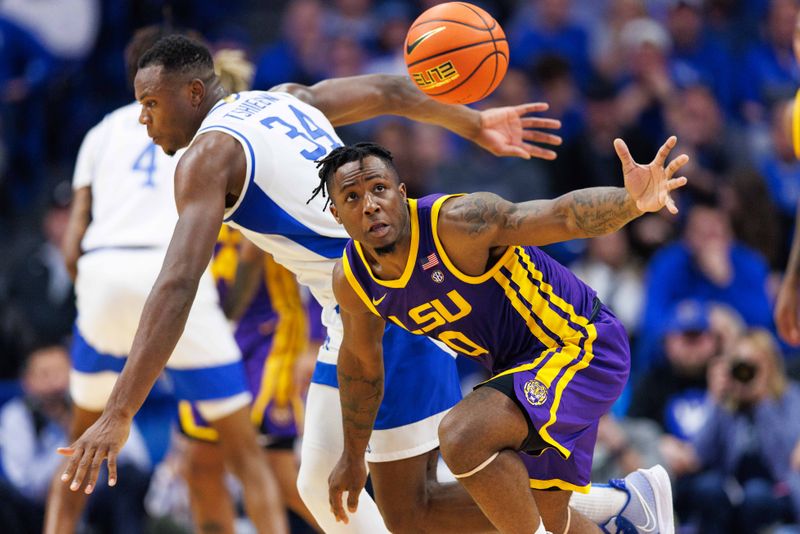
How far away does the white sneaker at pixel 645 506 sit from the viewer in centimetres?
595

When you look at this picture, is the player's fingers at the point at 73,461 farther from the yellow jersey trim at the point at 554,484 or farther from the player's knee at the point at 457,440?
the yellow jersey trim at the point at 554,484

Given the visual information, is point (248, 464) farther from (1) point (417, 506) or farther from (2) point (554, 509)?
(2) point (554, 509)

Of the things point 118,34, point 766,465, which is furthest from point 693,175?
point 118,34

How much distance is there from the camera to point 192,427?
7457 mm

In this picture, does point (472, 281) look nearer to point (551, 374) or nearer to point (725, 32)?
point (551, 374)

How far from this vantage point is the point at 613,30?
500 inches

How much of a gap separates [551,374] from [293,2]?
353 inches

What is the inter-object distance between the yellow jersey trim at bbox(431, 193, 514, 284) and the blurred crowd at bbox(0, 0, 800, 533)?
3.69 metres

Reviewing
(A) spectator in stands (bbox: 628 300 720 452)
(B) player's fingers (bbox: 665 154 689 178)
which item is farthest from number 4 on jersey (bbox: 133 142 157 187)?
(A) spectator in stands (bbox: 628 300 720 452)

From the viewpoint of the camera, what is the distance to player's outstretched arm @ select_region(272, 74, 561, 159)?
627 centimetres

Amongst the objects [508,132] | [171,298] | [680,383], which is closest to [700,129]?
[680,383]

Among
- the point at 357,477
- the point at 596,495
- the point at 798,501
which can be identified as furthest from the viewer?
the point at 798,501

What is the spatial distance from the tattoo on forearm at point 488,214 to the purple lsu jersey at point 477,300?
16 cm

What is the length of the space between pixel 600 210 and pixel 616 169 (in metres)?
6.88
